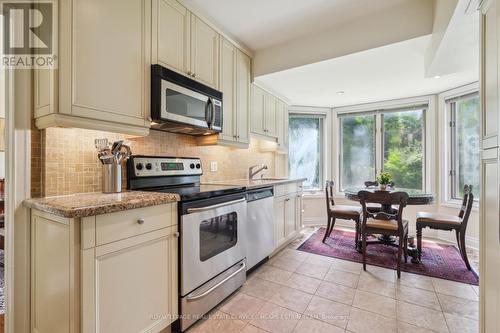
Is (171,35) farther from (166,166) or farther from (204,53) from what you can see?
(166,166)

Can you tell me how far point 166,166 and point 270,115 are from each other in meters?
1.90

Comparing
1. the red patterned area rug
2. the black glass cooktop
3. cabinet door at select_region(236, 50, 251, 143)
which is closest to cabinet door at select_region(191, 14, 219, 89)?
cabinet door at select_region(236, 50, 251, 143)

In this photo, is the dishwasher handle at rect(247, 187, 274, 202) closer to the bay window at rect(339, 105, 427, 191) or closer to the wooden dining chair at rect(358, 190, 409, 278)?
the wooden dining chair at rect(358, 190, 409, 278)

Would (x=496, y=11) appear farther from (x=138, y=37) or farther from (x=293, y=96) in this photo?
(x=293, y=96)

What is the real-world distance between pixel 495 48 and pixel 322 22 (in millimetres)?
1614

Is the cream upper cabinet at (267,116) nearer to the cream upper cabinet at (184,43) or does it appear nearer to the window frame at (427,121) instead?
the cream upper cabinet at (184,43)

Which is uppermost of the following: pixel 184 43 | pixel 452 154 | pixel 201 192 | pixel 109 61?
pixel 184 43

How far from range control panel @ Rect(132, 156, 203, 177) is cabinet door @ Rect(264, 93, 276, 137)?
1.32 meters

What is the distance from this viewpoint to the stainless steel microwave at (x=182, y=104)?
1.81 meters

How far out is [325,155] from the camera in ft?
15.6

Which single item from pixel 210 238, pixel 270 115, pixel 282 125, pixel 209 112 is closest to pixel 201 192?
pixel 210 238

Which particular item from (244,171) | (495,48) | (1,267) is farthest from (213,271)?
(1,267)

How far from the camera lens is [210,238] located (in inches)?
74.0

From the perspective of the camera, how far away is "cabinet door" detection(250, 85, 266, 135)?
10.3 ft
